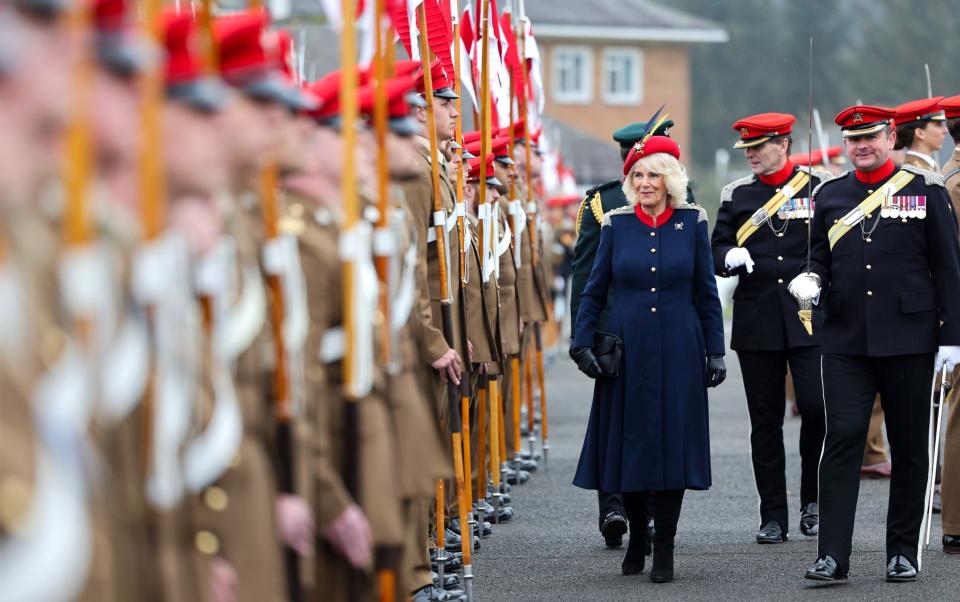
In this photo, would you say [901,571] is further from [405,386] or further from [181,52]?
[181,52]

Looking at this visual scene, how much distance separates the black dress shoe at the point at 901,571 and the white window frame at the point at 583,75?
5227cm

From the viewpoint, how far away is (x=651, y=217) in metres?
8.09

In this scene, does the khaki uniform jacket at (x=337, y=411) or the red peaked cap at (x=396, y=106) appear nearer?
the khaki uniform jacket at (x=337, y=411)

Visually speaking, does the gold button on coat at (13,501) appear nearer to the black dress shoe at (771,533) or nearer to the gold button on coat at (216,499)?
the gold button on coat at (216,499)

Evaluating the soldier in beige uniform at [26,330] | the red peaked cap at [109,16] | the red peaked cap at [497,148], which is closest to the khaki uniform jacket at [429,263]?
the red peaked cap at [497,148]

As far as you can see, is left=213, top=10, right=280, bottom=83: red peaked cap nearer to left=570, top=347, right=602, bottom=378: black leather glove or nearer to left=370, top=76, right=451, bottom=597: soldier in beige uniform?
left=370, top=76, right=451, bottom=597: soldier in beige uniform

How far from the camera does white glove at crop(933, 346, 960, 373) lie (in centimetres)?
763

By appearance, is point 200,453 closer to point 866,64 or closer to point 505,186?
point 505,186

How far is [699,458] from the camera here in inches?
313

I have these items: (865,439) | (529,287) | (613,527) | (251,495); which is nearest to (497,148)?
(529,287)

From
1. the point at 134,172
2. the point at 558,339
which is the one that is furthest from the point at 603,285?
the point at 558,339

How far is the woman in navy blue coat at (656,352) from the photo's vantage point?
26.0 ft

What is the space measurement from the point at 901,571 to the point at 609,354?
1.58 metres

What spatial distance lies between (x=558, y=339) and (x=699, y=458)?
18970mm
